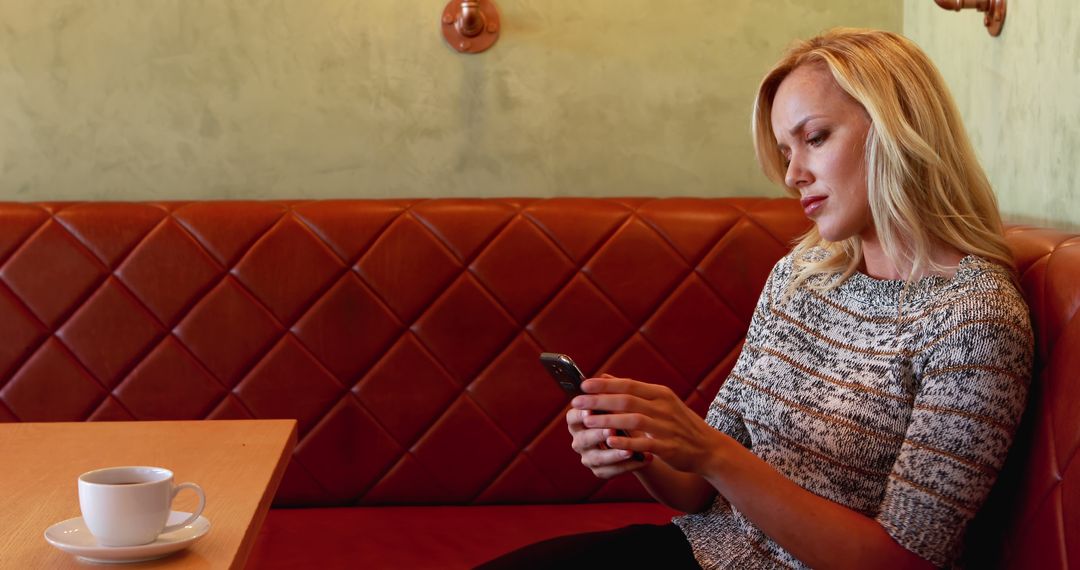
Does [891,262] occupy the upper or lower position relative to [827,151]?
lower

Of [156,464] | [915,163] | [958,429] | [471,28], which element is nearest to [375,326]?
[471,28]

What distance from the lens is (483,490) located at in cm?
229

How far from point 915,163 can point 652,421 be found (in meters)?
0.49

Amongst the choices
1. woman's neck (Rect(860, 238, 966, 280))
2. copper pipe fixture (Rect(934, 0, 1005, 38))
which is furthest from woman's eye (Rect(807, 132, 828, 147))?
copper pipe fixture (Rect(934, 0, 1005, 38))

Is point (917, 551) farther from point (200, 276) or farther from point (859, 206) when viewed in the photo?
point (200, 276)

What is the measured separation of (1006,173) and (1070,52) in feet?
1.15

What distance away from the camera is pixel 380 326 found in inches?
89.0

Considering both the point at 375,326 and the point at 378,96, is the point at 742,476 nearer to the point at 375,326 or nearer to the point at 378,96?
the point at 375,326

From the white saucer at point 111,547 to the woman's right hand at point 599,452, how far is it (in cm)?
47

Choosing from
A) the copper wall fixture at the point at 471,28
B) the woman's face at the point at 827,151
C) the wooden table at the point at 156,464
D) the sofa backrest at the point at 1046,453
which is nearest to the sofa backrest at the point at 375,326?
the copper wall fixture at the point at 471,28

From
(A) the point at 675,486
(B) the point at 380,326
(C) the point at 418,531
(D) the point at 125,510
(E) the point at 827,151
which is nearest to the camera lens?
(D) the point at 125,510

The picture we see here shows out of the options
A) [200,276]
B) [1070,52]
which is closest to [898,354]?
[1070,52]

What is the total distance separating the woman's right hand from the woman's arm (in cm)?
2

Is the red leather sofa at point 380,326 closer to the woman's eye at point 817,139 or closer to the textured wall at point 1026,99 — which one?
the textured wall at point 1026,99
